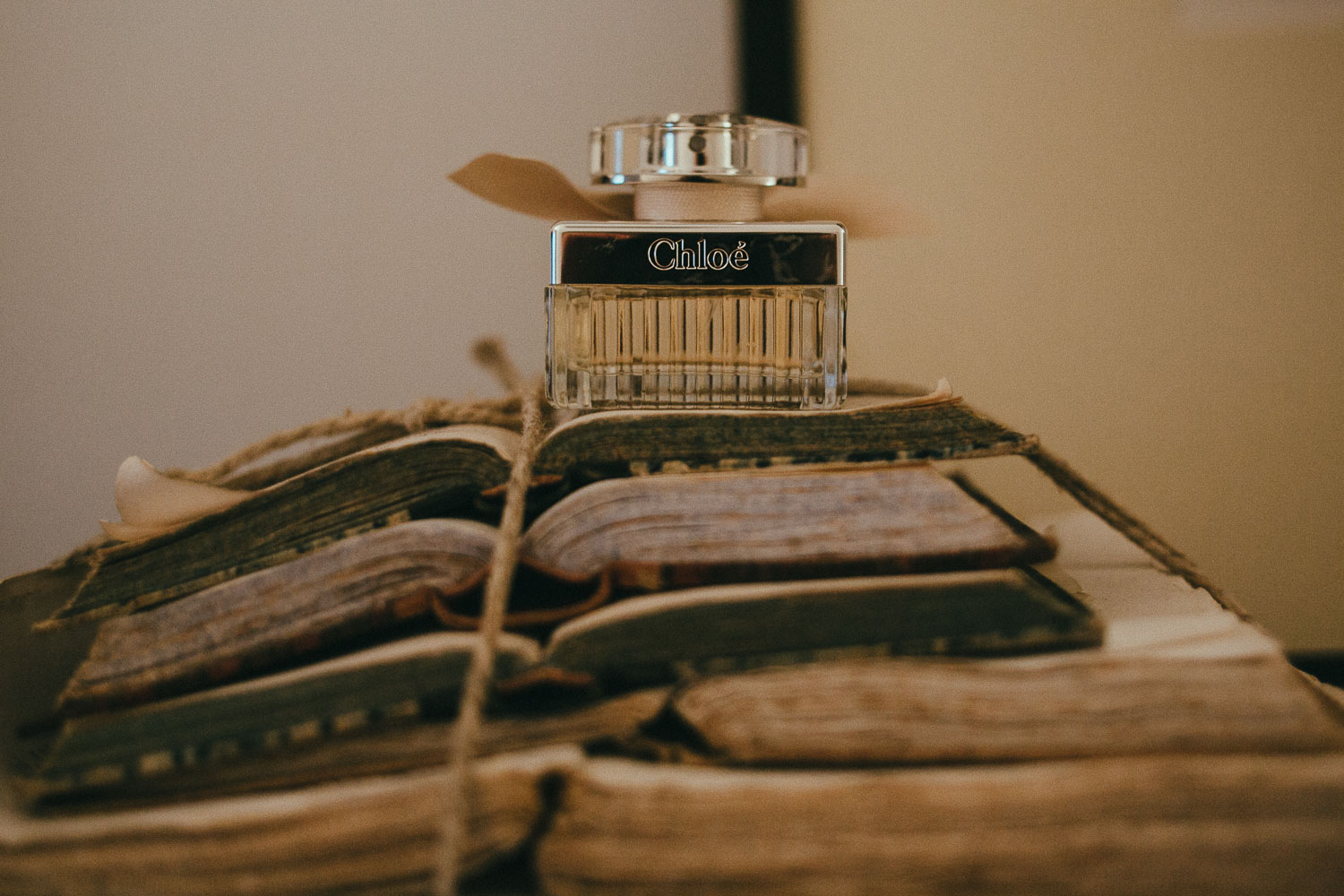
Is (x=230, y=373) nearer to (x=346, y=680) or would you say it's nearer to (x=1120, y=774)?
(x=346, y=680)

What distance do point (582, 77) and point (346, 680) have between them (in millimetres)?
574

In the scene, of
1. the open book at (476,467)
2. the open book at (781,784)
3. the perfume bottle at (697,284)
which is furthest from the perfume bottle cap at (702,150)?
the open book at (781,784)

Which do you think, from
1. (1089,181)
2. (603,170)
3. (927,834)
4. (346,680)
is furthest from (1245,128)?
(346,680)

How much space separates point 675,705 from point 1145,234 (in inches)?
24.0

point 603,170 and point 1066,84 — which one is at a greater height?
point 1066,84

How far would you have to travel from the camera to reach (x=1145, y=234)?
72 centimetres

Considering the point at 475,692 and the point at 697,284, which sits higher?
the point at 697,284

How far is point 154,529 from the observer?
1.56 feet

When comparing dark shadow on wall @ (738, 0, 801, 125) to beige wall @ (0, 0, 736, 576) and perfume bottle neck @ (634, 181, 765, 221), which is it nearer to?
beige wall @ (0, 0, 736, 576)

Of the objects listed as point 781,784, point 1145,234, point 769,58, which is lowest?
point 781,784

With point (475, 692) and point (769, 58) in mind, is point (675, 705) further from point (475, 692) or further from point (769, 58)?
point (769, 58)

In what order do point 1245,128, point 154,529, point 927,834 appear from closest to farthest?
point 927,834 → point 154,529 → point 1245,128

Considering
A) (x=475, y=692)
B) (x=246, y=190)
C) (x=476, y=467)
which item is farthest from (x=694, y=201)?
(x=246, y=190)

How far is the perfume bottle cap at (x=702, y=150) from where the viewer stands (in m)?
0.50
